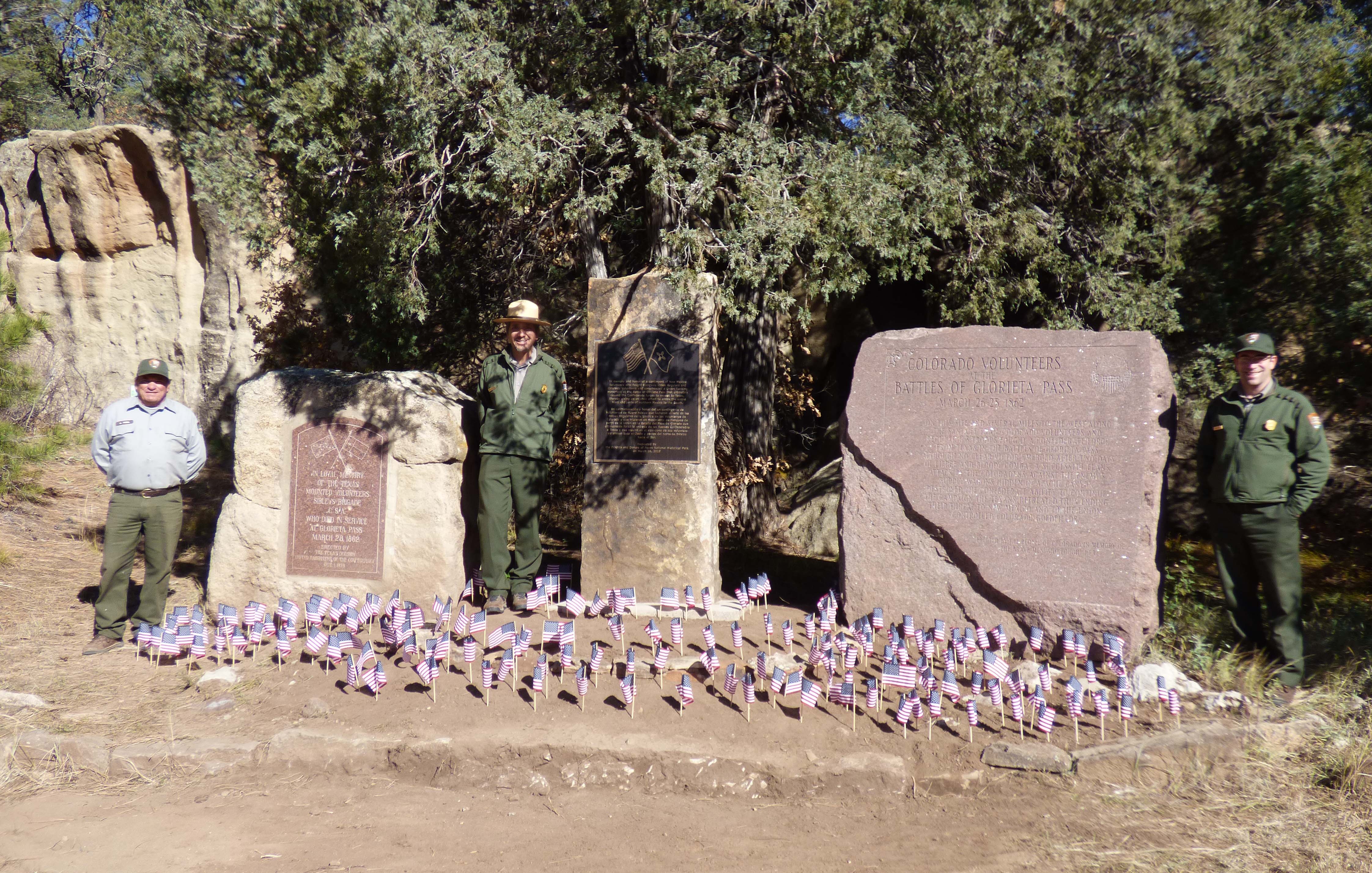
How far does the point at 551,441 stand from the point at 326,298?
279 cm

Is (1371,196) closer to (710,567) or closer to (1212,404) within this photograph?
(1212,404)

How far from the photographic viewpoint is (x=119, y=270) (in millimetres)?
11188

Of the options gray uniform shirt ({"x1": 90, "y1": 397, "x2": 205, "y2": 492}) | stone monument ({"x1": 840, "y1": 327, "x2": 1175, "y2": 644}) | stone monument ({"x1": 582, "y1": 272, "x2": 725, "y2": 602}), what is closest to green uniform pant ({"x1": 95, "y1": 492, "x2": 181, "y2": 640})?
gray uniform shirt ({"x1": 90, "y1": 397, "x2": 205, "y2": 492})

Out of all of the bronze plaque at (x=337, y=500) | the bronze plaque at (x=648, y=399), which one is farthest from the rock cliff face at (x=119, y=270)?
the bronze plaque at (x=648, y=399)

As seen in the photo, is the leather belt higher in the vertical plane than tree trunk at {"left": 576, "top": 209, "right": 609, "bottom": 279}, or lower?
lower

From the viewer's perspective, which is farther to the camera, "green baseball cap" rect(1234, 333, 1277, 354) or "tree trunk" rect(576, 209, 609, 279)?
"tree trunk" rect(576, 209, 609, 279)

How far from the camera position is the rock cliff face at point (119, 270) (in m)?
10.5

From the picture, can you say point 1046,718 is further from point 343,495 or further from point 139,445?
point 139,445

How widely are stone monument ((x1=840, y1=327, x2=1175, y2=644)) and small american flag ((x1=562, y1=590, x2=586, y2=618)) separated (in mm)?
1672

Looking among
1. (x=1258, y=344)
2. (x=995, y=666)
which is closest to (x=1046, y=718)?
(x=995, y=666)

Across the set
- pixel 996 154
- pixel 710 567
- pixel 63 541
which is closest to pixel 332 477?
pixel 710 567

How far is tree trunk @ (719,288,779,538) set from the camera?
8539 mm

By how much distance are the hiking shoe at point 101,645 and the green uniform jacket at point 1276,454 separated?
643 centimetres

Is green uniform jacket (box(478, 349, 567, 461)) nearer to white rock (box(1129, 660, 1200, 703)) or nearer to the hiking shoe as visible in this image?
the hiking shoe
